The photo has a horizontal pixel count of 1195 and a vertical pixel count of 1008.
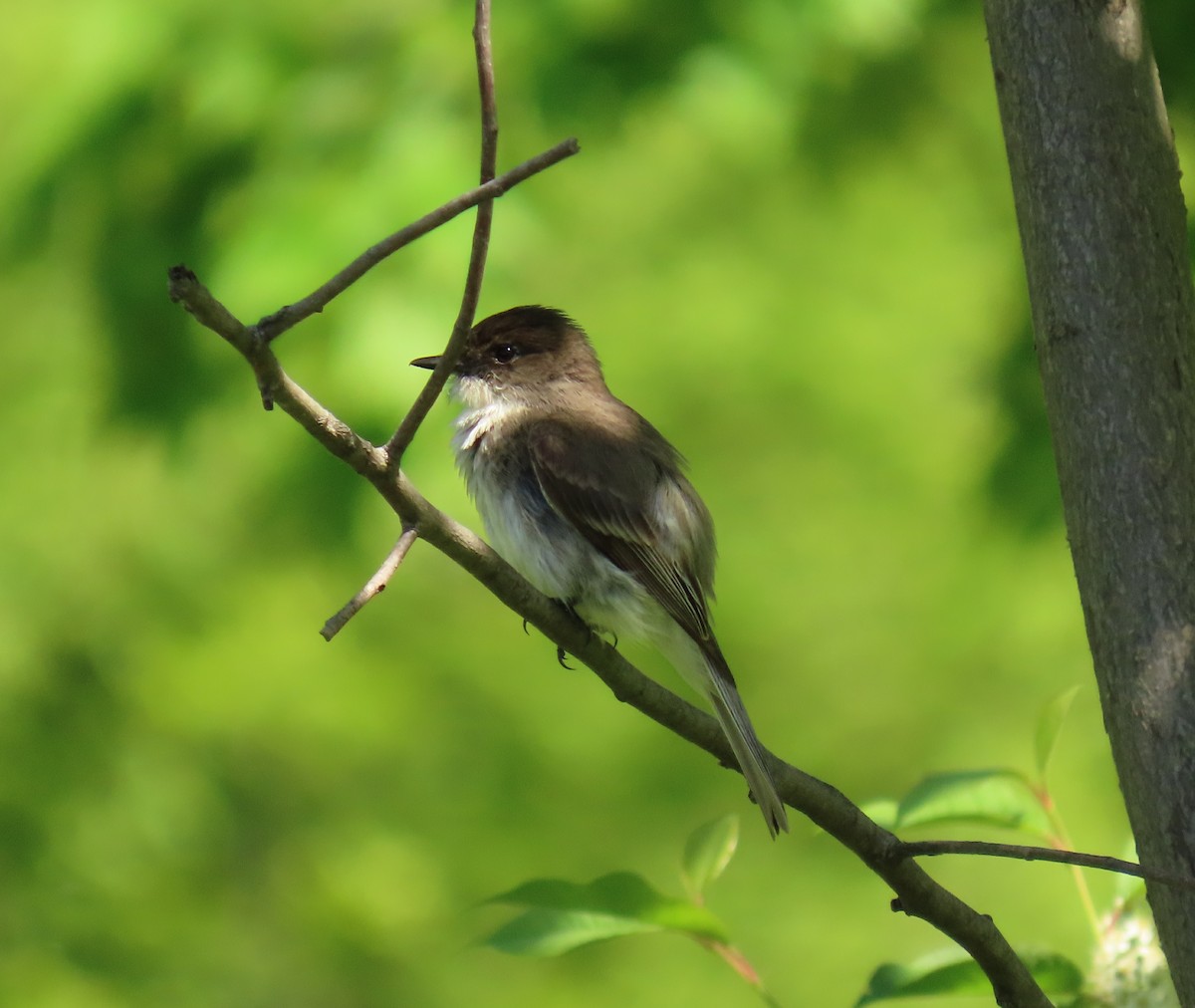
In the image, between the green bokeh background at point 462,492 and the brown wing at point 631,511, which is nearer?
the brown wing at point 631,511

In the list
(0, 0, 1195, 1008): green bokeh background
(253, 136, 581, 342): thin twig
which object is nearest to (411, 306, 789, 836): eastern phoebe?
(0, 0, 1195, 1008): green bokeh background

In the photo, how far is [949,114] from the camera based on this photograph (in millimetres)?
6316

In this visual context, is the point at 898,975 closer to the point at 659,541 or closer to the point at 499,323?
the point at 659,541

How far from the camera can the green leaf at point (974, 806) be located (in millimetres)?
2439

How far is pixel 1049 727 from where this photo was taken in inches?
99.3

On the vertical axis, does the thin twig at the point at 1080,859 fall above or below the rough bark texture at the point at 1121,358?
below

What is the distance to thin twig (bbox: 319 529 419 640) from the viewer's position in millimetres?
1951

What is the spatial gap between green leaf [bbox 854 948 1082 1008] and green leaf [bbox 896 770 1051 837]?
0.22 m

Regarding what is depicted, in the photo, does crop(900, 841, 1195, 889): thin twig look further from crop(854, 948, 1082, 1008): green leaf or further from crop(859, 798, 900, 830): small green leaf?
crop(859, 798, 900, 830): small green leaf

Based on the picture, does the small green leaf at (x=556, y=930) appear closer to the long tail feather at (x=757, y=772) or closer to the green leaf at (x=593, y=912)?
the green leaf at (x=593, y=912)

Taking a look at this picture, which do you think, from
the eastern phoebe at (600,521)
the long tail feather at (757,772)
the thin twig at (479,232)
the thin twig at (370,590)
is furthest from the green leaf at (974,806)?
the thin twig at (479,232)

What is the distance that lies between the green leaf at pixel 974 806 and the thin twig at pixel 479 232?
1061mm

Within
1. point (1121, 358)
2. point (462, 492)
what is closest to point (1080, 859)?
point (1121, 358)

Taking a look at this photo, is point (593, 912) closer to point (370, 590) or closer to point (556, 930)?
point (556, 930)
